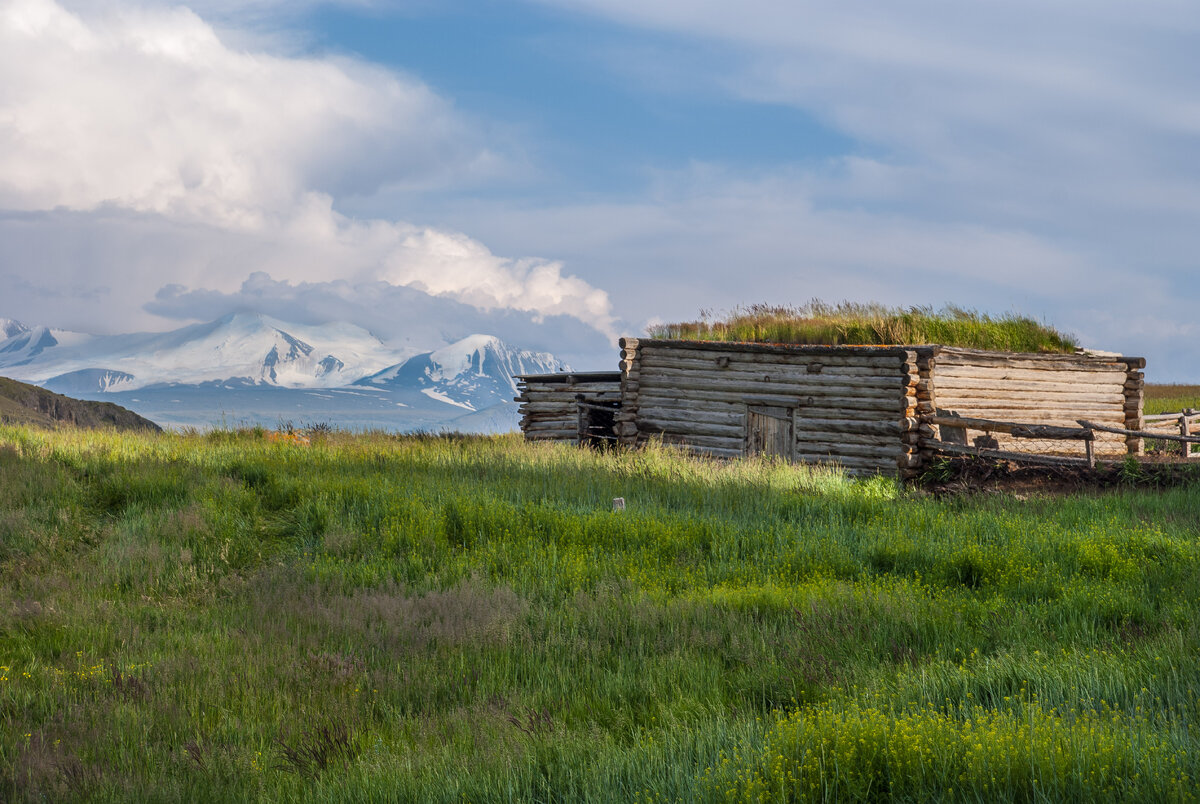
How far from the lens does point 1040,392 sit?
2256 centimetres

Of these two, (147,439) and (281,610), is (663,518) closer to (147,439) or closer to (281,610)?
(281,610)

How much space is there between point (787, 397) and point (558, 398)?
9.20 meters

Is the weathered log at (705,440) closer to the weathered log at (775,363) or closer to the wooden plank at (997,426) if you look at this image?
the weathered log at (775,363)

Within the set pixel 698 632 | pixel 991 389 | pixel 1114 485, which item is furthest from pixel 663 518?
pixel 991 389

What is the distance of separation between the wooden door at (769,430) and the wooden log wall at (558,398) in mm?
5640

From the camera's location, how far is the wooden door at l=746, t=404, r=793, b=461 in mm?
21875

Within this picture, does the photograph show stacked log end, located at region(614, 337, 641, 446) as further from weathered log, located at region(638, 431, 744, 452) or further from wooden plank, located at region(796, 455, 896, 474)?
wooden plank, located at region(796, 455, 896, 474)

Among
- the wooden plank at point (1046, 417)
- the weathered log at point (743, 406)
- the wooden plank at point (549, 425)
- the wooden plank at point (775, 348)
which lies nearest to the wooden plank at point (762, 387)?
the weathered log at point (743, 406)

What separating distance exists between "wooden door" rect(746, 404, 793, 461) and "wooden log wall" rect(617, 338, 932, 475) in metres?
0.14

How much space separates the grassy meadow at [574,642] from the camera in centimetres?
388

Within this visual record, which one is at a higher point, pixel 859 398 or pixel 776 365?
pixel 776 365

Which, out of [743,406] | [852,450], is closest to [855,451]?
[852,450]

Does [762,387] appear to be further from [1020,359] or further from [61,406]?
[61,406]

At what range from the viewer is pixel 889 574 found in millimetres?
8906
